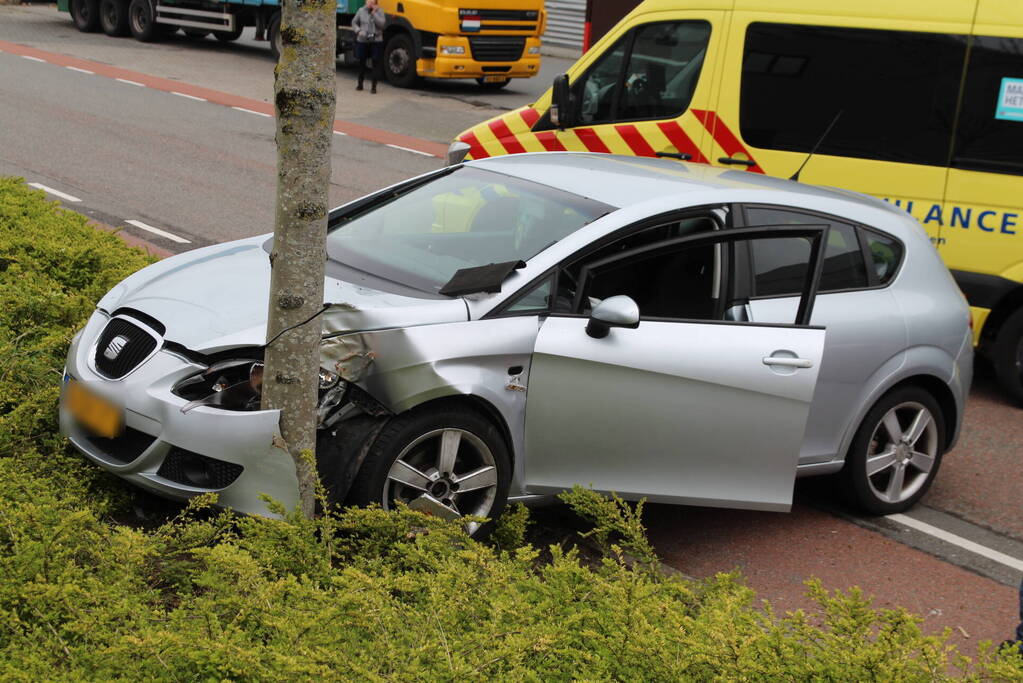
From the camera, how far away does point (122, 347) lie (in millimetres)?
4656

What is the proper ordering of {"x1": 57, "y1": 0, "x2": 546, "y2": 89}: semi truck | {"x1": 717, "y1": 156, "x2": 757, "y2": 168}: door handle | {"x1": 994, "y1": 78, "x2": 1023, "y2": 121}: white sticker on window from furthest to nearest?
{"x1": 57, "y1": 0, "x2": 546, "y2": 89}: semi truck → {"x1": 717, "y1": 156, "x2": 757, "y2": 168}: door handle → {"x1": 994, "y1": 78, "x2": 1023, "y2": 121}: white sticker on window

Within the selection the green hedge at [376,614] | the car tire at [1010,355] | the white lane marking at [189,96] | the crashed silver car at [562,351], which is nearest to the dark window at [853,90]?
the car tire at [1010,355]

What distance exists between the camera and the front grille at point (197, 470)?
4316mm

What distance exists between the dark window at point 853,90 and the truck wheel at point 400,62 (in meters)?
14.3

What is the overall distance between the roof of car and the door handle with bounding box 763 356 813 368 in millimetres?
872

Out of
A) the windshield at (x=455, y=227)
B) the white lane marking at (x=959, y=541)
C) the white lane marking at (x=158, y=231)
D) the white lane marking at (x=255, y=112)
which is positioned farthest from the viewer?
the white lane marking at (x=255, y=112)

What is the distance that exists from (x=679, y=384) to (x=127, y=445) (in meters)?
2.10

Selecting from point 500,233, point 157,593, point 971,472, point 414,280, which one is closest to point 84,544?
point 157,593

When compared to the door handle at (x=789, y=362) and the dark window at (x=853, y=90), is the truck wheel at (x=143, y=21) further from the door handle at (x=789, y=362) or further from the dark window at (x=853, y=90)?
the door handle at (x=789, y=362)

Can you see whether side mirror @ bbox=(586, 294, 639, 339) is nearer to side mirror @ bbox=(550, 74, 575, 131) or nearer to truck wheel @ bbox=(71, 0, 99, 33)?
side mirror @ bbox=(550, 74, 575, 131)

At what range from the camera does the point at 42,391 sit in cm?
499

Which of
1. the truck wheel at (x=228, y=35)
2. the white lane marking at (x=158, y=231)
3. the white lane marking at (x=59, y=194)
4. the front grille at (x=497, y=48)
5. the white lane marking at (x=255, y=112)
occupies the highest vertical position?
the front grille at (x=497, y=48)

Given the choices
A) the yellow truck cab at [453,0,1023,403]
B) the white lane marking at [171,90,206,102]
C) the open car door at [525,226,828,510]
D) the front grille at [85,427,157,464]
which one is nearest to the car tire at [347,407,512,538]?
the open car door at [525,226,828,510]

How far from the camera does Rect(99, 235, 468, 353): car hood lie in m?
4.49
